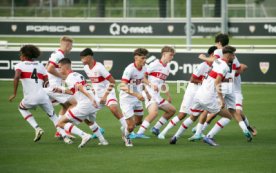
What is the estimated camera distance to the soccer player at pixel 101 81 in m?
15.5

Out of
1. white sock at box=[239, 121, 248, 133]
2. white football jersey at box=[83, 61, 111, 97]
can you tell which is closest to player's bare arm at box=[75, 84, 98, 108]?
white football jersey at box=[83, 61, 111, 97]

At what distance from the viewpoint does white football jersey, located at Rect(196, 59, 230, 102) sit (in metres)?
15.1

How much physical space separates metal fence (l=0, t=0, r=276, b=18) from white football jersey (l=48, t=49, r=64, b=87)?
3281cm

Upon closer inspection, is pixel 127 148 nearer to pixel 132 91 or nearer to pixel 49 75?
pixel 132 91

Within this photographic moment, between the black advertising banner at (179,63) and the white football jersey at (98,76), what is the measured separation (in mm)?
11775

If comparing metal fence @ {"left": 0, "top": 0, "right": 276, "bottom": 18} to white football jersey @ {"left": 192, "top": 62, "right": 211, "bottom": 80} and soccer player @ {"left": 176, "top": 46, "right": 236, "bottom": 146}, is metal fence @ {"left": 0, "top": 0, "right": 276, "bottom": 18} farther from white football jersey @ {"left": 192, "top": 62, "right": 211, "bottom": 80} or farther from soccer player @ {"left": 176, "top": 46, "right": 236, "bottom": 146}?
soccer player @ {"left": 176, "top": 46, "right": 236, "bottom": 146}

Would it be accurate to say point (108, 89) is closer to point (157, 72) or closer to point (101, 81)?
point (101, 81)

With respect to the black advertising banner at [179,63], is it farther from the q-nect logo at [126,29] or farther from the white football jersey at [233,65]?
the q-nect logo at [126,29]

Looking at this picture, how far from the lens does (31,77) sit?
1584cm

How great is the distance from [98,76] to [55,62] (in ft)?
4.92

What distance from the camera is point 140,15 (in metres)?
50.8

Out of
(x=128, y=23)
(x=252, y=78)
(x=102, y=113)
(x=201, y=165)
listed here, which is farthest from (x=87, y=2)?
(x=201, y=165)

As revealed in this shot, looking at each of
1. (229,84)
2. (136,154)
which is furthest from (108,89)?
(229,84)

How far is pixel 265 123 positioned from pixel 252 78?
28.8 feet
